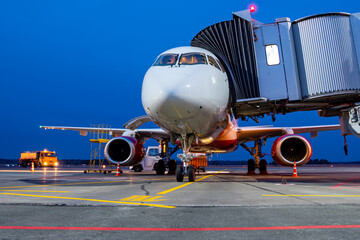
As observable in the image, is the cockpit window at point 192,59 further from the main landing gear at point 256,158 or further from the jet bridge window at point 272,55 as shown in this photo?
the main landing gear at point 256,158

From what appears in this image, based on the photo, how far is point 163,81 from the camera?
7621mm

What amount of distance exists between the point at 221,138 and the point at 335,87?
560 cm

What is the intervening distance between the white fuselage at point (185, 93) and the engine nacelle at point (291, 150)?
186 inches

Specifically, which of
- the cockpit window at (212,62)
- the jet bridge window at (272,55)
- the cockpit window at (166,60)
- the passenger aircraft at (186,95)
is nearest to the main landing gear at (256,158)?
the passenger aircraft at (186,95)

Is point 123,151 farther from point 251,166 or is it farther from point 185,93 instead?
point 185,93

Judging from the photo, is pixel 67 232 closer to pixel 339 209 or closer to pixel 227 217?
pixel 227 217

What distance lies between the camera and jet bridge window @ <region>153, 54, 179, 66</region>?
855cm

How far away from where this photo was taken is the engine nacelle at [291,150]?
12.8 m

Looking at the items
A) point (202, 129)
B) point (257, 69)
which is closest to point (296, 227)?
point (202, 129)

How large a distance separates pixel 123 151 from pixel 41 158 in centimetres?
2881

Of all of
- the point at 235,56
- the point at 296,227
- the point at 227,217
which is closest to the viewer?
the point at 296,227

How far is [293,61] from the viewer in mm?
9781

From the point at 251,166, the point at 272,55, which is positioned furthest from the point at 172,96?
the point at 251,166

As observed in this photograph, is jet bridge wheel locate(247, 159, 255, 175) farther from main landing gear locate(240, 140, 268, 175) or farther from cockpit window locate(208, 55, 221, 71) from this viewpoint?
cockpit window locate(208, 55, 221, 71)
